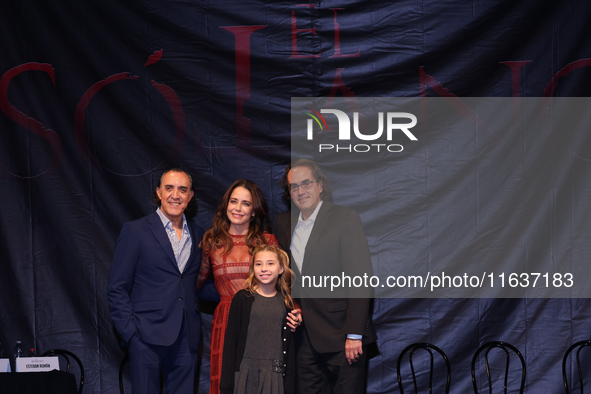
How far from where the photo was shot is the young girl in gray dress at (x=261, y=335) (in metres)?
2.65

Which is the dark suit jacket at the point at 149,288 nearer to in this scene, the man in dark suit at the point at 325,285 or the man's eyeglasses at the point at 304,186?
the man in dark suit at the point at 325,285

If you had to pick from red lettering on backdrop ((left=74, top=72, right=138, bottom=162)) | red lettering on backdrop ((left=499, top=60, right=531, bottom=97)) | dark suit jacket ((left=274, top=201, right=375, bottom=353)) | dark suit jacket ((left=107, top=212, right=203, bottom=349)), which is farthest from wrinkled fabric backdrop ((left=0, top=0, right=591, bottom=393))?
dark suit jacket ((left=107, top=212, right=203, bottom=349))

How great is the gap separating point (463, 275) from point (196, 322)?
1.66 metres

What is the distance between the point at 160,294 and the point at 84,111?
1.36 metres

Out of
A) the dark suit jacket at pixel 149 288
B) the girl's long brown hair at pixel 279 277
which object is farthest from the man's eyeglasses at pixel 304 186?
the dark suit jacket at pixel 149 288

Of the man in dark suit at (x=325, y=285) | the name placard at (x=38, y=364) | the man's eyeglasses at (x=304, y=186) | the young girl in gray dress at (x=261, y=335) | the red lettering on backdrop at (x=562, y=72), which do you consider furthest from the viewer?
the red lettering on backdrop at (x=562, y=72)

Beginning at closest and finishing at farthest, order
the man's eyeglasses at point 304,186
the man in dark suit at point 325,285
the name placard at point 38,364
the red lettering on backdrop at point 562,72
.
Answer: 1. the man in dark suit at point 325,285
2. the name placard at point 38,364
3. the man's eyeglasses at point 304,186
4. the red lettering on backdrop at point 562,72

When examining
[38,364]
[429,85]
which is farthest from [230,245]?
[429,85]

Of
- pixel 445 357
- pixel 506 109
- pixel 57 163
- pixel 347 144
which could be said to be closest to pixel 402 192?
pixel 347 144

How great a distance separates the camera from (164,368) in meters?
2.94

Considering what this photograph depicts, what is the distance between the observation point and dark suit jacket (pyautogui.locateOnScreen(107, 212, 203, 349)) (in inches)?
110

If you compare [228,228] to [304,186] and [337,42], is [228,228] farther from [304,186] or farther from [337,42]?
[337,42]

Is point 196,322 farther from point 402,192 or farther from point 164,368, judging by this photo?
point 402,192

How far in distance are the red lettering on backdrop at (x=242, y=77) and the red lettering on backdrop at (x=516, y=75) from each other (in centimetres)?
164
